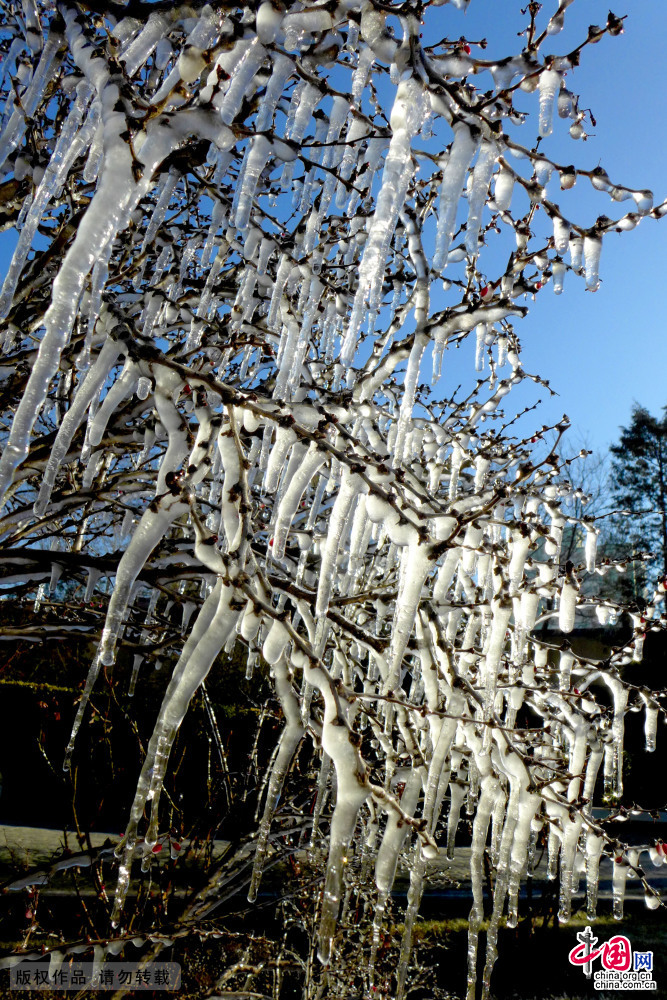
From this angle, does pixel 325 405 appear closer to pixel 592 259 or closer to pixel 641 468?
pixel 592 259

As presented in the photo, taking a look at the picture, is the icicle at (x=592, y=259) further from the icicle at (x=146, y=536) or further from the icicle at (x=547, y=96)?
the icicle at (x=146, y=536)

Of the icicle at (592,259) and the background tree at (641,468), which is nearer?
the icicle at (592,259)

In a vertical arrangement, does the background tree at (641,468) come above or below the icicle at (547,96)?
above

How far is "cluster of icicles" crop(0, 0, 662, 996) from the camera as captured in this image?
1586 mm

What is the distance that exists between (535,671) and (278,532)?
5.41 ft

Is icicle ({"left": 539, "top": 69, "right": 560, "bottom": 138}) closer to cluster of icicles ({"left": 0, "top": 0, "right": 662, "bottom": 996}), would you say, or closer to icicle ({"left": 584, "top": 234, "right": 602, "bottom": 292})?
cluster of icicles ({"left": 0, "top": 0, "right": 662, "bottom": 996})

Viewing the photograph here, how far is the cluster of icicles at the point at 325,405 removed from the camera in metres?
1.59

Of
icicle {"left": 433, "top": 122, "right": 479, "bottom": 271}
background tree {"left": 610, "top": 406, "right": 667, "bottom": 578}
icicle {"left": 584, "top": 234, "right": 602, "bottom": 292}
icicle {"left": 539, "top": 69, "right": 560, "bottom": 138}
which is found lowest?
icicle {"left": 433, "top": 122, "right": 479, "bottom": 271}

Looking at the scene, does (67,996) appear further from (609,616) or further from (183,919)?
(609,616)

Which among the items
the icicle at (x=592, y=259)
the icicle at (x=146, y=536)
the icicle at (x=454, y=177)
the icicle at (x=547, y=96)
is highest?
the icicle at (x=547, y=96)

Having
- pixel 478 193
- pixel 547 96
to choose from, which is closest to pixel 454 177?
pixel 478 193

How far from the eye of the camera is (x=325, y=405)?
7.92 feet

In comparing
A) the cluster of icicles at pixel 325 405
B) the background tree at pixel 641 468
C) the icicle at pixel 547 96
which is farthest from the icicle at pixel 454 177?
the background tree at pixel 641 468

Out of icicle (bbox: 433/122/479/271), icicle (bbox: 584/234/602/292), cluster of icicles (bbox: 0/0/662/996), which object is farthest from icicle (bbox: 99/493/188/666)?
icicle (bbox: 584/234/602/292)
